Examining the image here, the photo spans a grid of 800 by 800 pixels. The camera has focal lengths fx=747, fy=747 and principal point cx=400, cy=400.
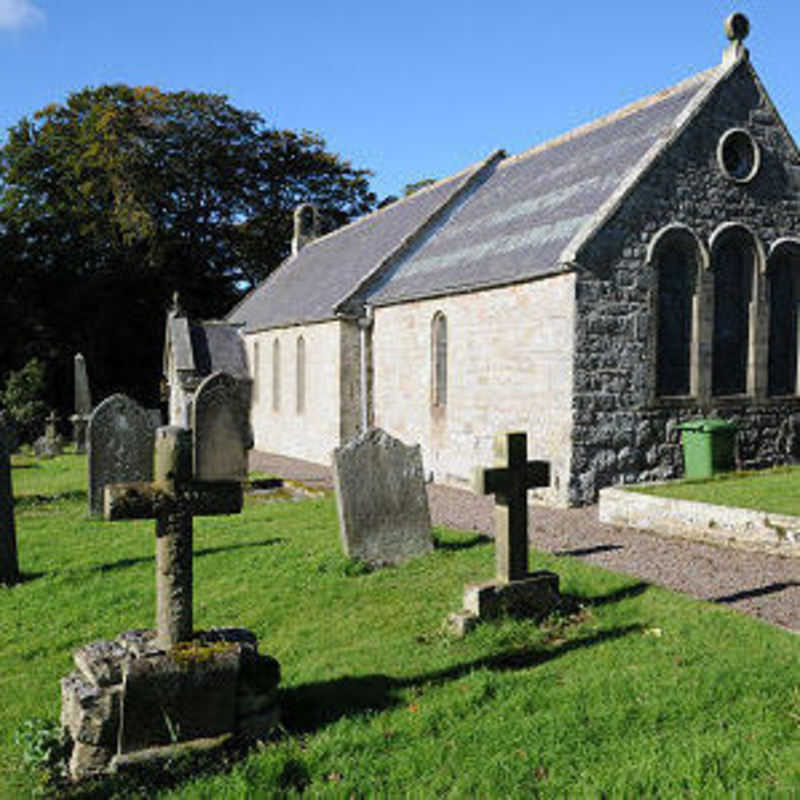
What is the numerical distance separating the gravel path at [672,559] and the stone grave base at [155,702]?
479cm

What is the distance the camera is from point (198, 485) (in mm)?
4770

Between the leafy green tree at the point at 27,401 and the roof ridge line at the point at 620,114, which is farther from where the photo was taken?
the leafy green tree at the point at 27,401

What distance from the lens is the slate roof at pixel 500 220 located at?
45.1 ft

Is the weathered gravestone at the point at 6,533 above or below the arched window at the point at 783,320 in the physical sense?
below

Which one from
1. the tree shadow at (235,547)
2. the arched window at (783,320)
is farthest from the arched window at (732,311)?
the tree shadow at (235,547)

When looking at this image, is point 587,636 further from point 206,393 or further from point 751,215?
point 751,215

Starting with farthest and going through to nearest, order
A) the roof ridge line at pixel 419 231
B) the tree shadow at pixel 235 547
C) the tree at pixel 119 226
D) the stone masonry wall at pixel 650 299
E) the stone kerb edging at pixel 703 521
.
Answer: the tree at pixel 119 226
the roof ridge line at pixel 419 231
the stone masonry wall at pixel 650 299
the tree shadow at pixel 235 547
the stone kerb edging at pixel 703 521

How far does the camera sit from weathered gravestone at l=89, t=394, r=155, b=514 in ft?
39.9

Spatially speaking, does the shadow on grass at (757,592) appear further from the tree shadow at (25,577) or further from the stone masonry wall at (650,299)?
the tree shadow at (25,577)

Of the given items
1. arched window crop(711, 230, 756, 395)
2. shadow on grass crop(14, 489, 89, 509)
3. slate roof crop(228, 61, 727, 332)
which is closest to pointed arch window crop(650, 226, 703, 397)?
arched window crop(711, 230, 756, 395)

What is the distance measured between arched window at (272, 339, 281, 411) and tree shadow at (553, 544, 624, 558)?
1691cm

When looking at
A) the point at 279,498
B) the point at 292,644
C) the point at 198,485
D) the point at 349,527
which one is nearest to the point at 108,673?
the point at 198,485

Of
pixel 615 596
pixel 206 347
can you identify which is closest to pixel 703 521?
pixel 615 596

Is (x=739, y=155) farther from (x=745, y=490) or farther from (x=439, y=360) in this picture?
(x=439, y=360)
